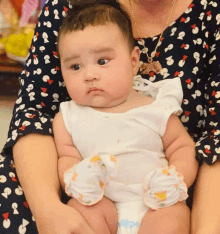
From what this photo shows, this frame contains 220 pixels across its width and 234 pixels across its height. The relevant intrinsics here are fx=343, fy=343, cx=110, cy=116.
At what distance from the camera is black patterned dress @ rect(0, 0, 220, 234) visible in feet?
3.47

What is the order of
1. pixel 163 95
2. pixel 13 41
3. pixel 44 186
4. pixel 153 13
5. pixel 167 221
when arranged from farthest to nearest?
pixel 13 41, pixel 153 13, pixel 163 95, pixel 44 186, pixel 167 221

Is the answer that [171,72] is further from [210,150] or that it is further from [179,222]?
[179,222]

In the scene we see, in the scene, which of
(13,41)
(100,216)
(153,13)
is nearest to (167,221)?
(100,216)

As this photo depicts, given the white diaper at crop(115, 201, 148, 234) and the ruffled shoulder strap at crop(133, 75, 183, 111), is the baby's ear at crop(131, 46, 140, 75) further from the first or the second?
the white diaper at crop(115, 201, 148, 234)

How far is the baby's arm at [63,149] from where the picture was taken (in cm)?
97

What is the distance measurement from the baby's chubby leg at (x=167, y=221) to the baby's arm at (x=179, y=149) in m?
0.11

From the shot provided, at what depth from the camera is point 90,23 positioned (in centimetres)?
98

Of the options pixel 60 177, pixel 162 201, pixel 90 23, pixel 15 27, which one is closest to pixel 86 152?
pixel 60 177

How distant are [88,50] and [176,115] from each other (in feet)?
1.05

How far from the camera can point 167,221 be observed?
2.62 feet

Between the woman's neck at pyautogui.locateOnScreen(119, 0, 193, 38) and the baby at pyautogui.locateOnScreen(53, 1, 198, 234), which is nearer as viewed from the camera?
the baby at pyautogui.locateOnScreen(53, 1, 198, 234)

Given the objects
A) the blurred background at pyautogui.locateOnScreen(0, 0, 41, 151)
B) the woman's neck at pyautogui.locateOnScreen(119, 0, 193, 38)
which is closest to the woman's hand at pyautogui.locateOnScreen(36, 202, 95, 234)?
the woman's neck at pyautogui.locateOnScreen(119, 0, 193, 38)

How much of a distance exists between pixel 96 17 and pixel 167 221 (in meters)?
0.59

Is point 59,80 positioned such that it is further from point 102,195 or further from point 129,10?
point 102,195
